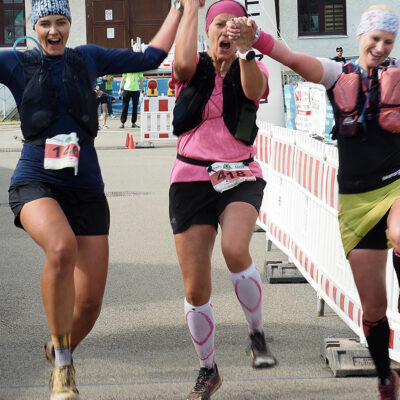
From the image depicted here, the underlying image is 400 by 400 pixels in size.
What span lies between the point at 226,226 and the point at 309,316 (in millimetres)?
2337

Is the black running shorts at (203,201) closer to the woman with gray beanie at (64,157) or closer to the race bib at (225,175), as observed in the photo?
the race bib at (225,175)

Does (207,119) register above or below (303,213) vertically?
above

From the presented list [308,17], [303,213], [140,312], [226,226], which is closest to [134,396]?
[226,226]

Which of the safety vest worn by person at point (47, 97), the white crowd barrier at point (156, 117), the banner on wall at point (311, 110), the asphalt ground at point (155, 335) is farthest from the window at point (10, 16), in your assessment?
the safety vest worn by person at point (47, 97)

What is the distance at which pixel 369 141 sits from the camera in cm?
429

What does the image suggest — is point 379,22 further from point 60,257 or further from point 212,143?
point 60,257

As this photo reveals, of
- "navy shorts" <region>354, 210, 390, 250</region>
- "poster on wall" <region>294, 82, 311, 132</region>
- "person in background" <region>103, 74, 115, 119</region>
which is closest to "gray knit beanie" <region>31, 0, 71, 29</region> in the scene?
"navy shorts" <region>354, 210, 390, 250</region>

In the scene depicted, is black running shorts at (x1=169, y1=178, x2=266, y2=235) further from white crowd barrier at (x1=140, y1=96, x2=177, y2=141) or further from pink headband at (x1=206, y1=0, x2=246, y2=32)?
white crowd barrier at (x1=140, y1=96, x2=177, y2=141)

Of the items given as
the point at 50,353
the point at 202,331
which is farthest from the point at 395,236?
the point at 50,353

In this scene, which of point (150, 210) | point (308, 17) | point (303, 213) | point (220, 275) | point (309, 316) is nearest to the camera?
point (309, 316)

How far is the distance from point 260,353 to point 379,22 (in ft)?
5.57

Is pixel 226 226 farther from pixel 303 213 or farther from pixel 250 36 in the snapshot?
pixel 303 213

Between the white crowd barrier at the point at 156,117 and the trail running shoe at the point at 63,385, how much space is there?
1678cm

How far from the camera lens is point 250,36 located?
424cm
